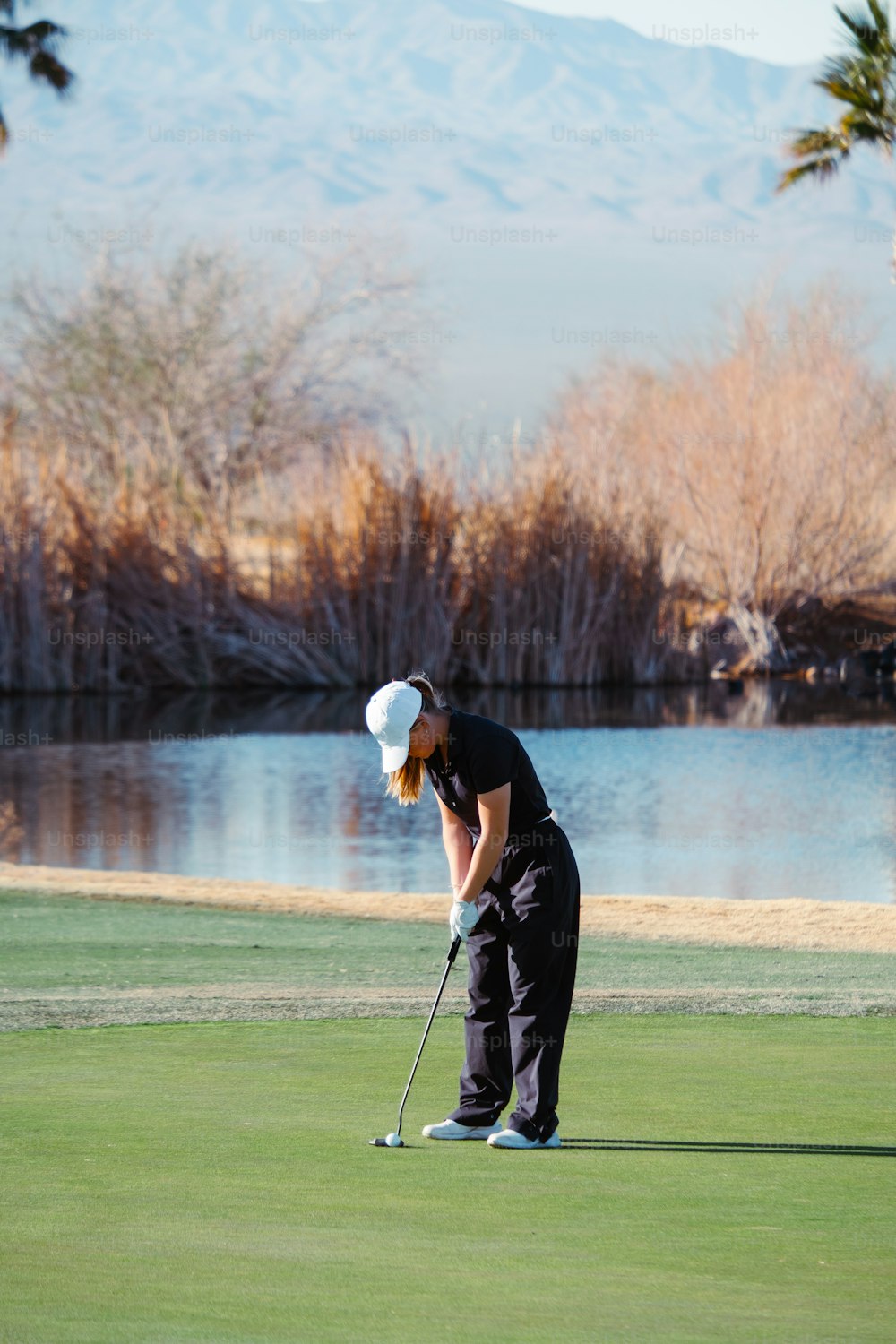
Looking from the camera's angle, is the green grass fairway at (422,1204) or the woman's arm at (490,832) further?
the woman's arm at (490,832)

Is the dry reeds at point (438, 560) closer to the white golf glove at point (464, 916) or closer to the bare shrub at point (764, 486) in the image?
the bare shrub at point (764, 486)

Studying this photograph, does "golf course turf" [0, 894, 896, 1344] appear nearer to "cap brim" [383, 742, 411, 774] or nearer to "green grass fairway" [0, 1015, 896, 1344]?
"green grass fairway" [0, 1015, 896, 1344]

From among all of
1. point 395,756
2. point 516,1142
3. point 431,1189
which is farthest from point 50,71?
point 431,1189

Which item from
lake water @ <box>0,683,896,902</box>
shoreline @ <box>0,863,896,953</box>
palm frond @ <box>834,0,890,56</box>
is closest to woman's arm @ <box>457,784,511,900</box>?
shoreline @ <box>0,863,896,953</box>

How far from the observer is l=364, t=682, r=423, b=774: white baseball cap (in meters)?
5.26

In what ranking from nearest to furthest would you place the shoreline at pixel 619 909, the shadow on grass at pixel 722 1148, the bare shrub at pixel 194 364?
the shadow on grass at pixel 722 1148, the shoreline at pixel 619 909, the bare shrub at pixel 194 364

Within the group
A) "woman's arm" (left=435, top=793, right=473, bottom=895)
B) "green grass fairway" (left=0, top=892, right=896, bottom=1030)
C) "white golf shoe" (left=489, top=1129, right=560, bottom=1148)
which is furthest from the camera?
"green grass fairway" (left=0, top=892, right=896, bottom=1030)

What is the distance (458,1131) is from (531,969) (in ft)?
1.64

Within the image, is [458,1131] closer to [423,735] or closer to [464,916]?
[464,916]

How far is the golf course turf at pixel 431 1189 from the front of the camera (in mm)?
3578

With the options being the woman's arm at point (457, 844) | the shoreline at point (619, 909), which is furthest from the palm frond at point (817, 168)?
the woman's arm at point (457, 844)

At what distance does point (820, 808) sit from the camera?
67.1 ft

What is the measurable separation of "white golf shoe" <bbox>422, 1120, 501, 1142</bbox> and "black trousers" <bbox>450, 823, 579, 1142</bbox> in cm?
2

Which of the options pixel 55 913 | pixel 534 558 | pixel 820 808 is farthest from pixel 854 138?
pixel 55 913
